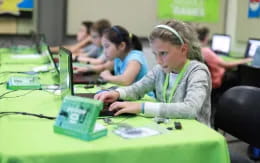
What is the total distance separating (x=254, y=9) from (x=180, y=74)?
4111 millimetres

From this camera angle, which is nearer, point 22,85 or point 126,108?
point 126,108

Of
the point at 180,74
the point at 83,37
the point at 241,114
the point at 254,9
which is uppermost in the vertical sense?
the point at 254,9

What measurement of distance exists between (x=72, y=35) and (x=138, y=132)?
4.56 m

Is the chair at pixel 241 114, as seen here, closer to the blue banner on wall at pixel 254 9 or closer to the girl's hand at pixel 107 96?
the girl's hand at pixel 107 96

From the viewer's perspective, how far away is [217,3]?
6234 mm

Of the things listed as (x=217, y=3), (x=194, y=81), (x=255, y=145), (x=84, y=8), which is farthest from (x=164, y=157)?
(x=217, y=3)

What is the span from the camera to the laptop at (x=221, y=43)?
5.72m

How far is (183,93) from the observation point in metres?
1.87

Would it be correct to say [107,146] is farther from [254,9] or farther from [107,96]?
[254,9]

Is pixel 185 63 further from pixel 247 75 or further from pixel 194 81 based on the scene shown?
pixel 247 75

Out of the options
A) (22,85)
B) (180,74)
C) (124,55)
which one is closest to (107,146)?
(180,74)

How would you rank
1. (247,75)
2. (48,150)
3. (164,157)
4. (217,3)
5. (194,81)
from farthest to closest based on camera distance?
(217,3)
(247,75)
(194,81)
(164,157)
(48,150)

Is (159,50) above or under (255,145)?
above

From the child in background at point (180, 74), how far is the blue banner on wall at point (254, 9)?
153 inches
